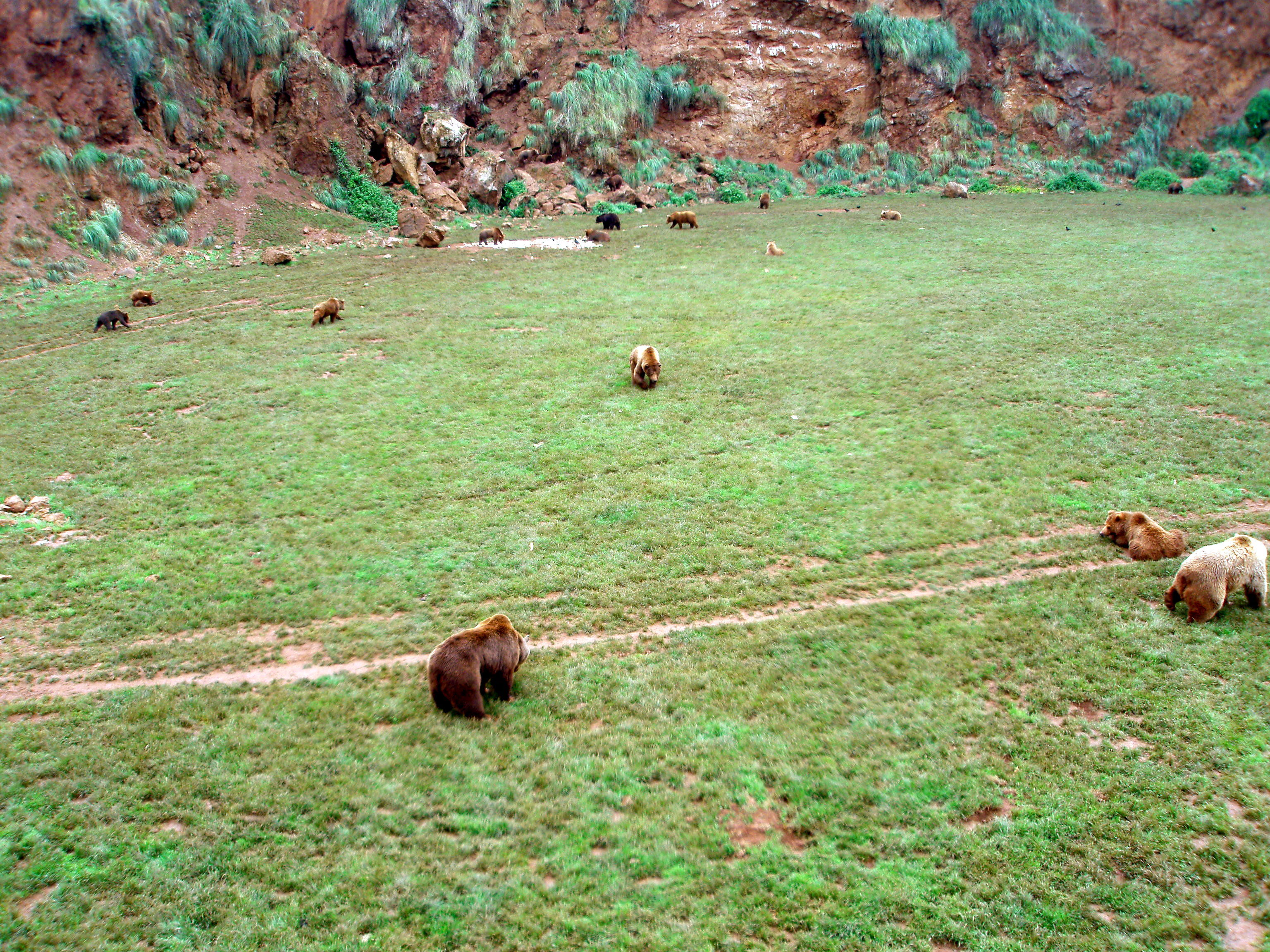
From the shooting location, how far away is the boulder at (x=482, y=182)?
31594mm

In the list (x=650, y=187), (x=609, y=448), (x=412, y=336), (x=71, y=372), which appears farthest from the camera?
(x=650, y=187)

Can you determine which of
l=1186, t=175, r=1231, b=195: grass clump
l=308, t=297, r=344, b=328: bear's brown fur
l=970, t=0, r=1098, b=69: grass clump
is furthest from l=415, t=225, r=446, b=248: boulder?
l=970, t=0, r=1098, b=69: grass clump

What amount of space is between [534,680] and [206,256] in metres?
21.6

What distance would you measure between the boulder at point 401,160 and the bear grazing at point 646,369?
21.2 meters

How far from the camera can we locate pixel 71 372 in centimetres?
1424

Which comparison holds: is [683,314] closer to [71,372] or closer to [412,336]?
[412,336]

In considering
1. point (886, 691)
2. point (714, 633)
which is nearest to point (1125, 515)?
point (886, 691)

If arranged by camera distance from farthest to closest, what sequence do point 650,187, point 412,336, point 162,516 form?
point 650,187 → point 412,336 → point 162,516

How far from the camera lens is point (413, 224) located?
26.0 meters

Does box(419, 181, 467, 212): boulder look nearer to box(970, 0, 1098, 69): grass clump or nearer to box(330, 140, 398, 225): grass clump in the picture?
box(330, 140, 398, 225): grass clump

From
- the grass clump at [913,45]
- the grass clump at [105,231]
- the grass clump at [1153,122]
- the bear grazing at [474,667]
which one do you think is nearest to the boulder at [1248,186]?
the grass clump at [1153,122]

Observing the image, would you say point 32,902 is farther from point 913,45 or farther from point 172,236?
point 913,45

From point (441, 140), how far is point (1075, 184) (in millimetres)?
27571

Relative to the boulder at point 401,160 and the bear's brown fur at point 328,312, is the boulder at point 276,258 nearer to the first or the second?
the bear's brown fur at point 328,312
